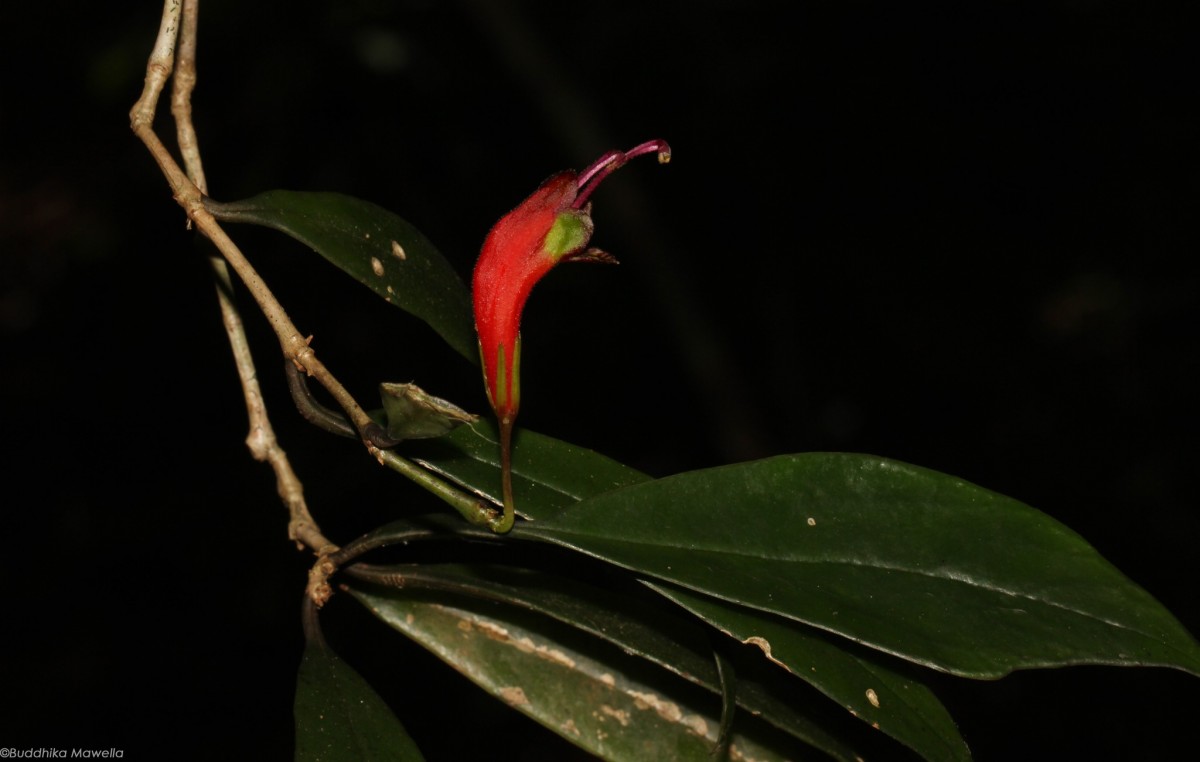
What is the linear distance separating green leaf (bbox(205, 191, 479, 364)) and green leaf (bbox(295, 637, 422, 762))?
0.31 metres

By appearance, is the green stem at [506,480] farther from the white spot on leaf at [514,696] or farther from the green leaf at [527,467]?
the white spot on leaf at [514,696]

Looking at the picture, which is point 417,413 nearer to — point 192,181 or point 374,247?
point 374,247

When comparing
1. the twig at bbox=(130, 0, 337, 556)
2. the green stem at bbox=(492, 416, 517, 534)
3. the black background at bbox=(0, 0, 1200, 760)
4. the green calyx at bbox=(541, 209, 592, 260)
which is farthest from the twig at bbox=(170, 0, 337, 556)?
the black background at bbox=(0, 0, 1200, 760)

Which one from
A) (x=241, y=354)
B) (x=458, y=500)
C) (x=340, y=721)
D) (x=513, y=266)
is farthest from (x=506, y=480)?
(x=241, y=354)

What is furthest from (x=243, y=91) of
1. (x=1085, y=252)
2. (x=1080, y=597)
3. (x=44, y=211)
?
(x=1085, y=252)

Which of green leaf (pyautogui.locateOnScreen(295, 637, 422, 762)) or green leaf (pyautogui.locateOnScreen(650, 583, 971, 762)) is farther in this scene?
green leaf (pyautogui.locateOnScreen(295, 637, 422, 762))

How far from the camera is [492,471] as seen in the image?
0.91m

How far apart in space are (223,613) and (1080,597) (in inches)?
102

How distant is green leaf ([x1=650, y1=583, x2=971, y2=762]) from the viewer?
2.53 ft

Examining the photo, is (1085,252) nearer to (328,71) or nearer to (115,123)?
(328,71)

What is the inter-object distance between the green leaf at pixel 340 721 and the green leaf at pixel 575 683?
0.28 feet

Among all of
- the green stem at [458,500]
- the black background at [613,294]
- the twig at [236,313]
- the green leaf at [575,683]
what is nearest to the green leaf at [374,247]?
the twig at [236,313]

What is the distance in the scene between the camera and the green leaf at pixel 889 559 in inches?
28.9

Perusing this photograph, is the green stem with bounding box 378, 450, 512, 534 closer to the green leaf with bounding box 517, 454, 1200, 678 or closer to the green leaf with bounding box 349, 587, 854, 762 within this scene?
the green leaf with bounding box 517, 454, 1200, 678
